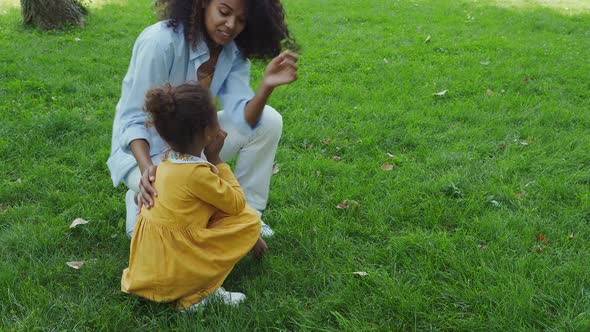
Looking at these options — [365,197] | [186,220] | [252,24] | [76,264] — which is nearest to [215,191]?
[186,220]

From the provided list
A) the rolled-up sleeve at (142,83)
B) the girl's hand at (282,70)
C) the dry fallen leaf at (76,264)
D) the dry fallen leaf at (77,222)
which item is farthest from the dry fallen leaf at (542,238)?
the dry fallen leaf at (77,222)

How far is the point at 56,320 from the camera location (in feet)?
6.95

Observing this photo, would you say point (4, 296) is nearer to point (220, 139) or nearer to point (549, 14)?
point (220, 139)

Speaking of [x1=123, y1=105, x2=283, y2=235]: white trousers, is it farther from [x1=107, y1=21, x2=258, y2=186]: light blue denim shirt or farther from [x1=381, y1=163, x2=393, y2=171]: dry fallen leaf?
[x1=381, y1=163, x2=393, y2=171]: dry fallen leaf

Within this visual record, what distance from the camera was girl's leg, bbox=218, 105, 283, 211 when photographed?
8.77 ft

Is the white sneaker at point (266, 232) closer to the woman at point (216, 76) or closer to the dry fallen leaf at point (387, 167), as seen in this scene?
the woman at point (216, 76)

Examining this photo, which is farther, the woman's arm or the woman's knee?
the woman's knee

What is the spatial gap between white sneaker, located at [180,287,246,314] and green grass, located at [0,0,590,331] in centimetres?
4

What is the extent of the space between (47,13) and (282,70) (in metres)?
6.12

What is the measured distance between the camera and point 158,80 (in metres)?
2.48

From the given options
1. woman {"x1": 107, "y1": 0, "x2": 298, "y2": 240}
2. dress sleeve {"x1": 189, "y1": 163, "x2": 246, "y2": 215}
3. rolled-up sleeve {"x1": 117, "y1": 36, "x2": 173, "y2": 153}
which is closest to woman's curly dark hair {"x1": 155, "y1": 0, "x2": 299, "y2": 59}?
woman {"x1": 107, "y1": 0, "x2": 298, "y2": 240}

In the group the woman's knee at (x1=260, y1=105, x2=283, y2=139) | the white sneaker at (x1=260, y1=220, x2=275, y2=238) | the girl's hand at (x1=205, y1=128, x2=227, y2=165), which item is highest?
the girl's hand at (x1=205, y1=128, x2=227, y2=165)

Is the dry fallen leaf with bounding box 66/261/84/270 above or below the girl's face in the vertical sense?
below

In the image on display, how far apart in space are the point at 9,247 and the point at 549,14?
877cm
